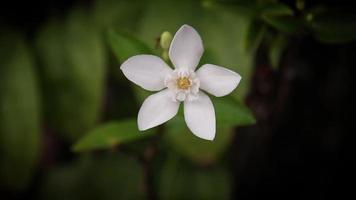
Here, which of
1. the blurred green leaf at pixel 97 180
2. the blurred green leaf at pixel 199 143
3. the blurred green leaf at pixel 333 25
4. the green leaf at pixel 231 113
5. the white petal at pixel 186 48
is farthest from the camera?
the blurred green leaf at pixel 97 180

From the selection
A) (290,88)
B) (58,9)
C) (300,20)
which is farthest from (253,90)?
(58,9)

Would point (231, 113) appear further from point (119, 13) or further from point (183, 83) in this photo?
point (119, 13)

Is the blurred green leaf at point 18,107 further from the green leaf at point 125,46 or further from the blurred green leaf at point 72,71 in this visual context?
the green leaf at point 125,46

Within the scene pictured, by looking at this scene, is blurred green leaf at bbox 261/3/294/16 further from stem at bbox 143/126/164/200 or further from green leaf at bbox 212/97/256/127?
stem at bbox 143/126/164/200

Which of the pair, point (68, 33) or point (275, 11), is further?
point (68, 33)

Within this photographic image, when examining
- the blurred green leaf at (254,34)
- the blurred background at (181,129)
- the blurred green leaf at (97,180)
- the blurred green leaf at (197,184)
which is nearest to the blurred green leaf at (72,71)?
the blurred background at (181,129)

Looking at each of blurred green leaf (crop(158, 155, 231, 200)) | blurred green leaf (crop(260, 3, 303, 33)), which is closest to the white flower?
blurred green leaf (crop(260, 3, 303, 33))

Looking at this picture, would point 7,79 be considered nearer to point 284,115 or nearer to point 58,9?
point 58,9
